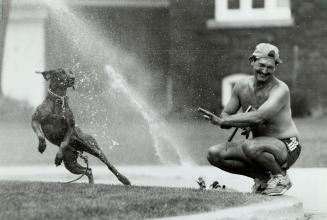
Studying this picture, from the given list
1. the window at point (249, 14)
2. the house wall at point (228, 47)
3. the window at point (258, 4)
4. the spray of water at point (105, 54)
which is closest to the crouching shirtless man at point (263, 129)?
the spray of water at point (105, 54)

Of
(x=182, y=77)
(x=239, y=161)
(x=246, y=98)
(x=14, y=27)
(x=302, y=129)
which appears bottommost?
(x=302, y=129)

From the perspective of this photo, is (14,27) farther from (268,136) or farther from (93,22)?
(268,136)

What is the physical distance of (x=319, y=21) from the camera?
1532 centimetres

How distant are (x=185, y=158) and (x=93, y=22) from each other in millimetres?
3865

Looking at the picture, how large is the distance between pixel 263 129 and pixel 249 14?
855 cm

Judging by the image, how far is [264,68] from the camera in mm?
6953

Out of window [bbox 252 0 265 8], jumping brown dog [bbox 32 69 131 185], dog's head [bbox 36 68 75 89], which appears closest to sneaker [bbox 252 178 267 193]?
jumping brown dog [bbox 32 69 131 185]

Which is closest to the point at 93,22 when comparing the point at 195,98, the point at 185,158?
the point at 195,98

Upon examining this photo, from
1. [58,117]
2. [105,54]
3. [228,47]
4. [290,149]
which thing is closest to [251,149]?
[290,149]

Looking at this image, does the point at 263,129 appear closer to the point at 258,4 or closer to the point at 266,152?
the point at 266,152

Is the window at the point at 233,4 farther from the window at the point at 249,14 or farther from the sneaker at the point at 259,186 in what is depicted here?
the sneaker at the point at 259,186

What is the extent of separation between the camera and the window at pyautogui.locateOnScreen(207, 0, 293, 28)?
15.3 meters

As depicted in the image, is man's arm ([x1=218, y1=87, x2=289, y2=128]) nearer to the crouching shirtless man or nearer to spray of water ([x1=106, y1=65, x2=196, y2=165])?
the crouching shirtless man

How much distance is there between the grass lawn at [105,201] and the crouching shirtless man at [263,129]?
12.6 inches
